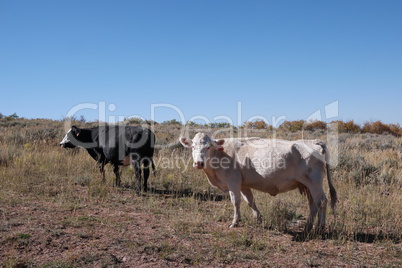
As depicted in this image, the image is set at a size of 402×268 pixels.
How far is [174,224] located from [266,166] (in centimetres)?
207

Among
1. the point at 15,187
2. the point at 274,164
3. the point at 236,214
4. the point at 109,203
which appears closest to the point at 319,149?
the point at 274,164

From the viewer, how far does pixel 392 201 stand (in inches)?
296

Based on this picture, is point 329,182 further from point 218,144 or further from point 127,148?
point 127,148

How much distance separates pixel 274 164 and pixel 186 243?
7.17ft

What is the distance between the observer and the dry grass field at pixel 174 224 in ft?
16.1

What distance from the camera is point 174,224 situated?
631 centimetres

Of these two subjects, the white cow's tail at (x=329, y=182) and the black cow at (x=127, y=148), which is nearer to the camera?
the white cow's tail at (x=329, y=182)

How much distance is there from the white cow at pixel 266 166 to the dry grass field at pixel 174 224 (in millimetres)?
575

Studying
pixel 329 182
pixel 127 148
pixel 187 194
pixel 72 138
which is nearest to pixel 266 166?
pixel 329 182

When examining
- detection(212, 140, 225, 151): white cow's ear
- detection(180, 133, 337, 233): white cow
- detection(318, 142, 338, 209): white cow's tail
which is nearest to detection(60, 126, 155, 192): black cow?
detection(180, 133, 337, 233): white cow

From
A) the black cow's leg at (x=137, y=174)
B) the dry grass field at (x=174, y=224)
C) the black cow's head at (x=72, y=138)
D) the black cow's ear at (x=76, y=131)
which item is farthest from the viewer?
the black cow's head at (x=72, y=138)

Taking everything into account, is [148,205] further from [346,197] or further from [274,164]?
[346,197]

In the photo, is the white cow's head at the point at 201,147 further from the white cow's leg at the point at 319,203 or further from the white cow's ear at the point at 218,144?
the white cow's leg at the point at 319,203

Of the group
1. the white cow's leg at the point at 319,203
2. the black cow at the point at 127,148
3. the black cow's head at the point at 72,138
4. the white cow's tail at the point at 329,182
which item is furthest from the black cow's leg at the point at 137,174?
the white cow's tail at the point at 329,182
